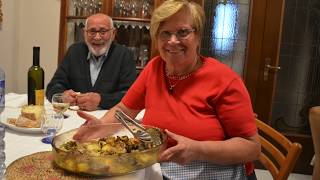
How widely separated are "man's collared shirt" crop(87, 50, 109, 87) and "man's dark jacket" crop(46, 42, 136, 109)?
0.08ft

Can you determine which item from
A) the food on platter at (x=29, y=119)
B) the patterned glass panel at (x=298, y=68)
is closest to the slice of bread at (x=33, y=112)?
the food on platter at (x=29, y=119)

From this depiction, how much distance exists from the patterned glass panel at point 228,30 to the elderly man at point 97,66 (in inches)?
47.6

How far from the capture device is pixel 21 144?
132 cm

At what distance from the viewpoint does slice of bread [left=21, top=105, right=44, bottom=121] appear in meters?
1.49

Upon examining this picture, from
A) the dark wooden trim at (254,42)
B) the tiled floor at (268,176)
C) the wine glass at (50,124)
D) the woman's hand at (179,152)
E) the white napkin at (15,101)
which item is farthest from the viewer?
the dark wooden trim at (254,42)

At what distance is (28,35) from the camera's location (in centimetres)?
362

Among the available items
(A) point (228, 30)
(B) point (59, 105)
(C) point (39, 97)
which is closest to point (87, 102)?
(C) point (39, 97)

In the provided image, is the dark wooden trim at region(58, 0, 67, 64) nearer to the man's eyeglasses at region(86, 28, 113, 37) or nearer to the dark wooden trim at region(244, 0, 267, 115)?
the man's eyeglasses at region(86, 28, 113, 37)

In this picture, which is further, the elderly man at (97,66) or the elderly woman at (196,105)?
the elderly man at (97,66)

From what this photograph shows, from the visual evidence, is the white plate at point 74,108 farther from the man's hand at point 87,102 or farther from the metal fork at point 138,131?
the metal fork at point 138,131

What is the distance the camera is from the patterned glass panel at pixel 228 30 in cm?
342

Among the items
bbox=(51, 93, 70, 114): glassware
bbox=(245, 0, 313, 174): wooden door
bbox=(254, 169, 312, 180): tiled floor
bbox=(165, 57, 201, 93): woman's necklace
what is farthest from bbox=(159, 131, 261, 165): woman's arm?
bbox=(245, 0, 313, 174): wooden door

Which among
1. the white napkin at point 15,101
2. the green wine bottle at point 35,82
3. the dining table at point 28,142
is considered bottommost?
the dining table at point 28,142

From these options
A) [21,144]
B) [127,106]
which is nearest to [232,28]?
[127,106]
